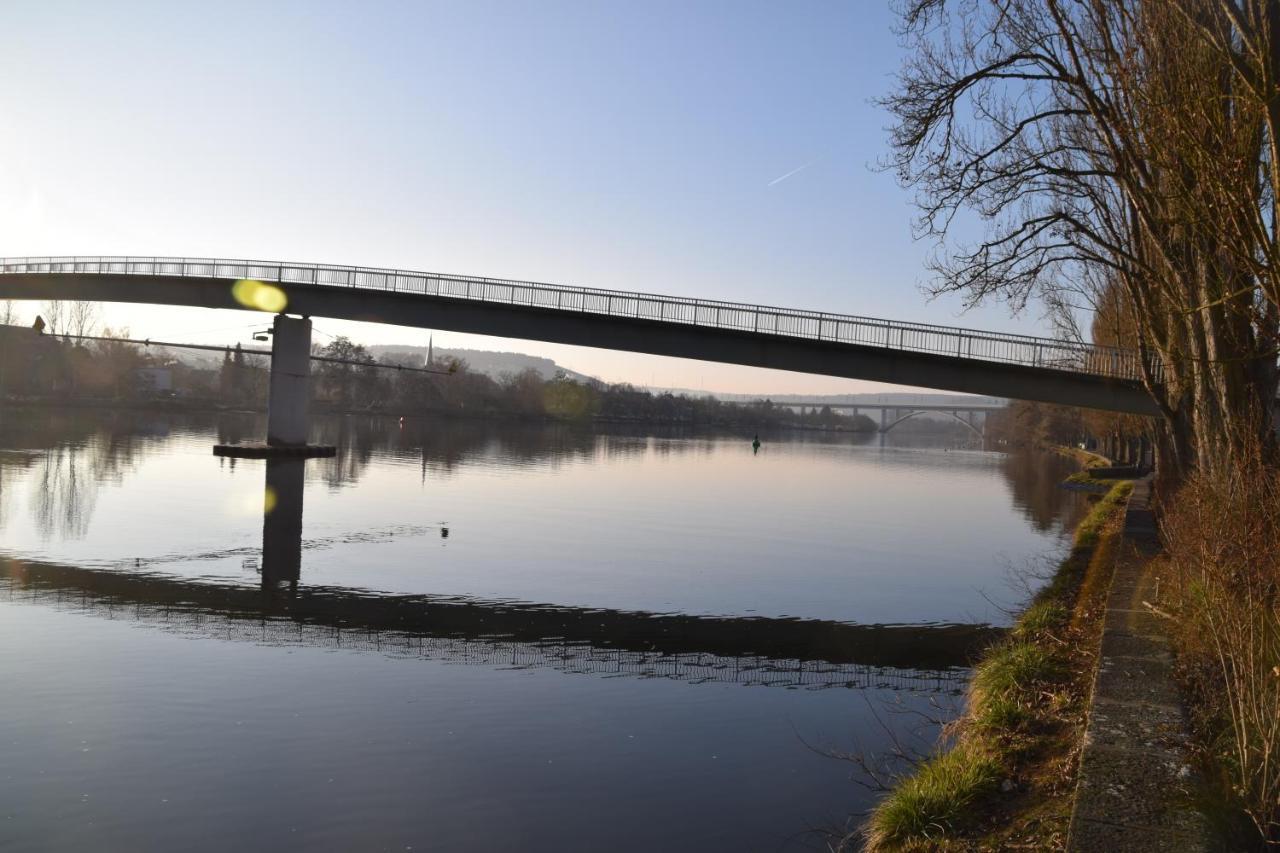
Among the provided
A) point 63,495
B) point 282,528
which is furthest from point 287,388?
point 282,528

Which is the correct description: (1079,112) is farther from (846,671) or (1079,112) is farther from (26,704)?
(26,704)

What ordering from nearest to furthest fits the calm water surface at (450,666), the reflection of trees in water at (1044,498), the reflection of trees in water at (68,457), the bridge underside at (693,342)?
the calm water surface at (450,666) → the reflection of trees in water at (68,457) → the bridge underside at (693,342) → the reflection of trees in water at (1044,498)

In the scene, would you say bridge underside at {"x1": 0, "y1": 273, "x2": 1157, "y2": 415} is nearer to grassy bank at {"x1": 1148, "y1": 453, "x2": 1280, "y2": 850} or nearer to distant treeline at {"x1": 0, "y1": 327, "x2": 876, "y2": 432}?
grassy bank at {"x1": 1148, "y1": 453, "x2": 1280, "y2": 850}

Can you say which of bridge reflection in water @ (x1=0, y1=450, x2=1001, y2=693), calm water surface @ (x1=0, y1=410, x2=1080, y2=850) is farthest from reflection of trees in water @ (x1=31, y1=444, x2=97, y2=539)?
bridge reflection in water @ (x1=0, y1=450, x2=1001, y2=693)

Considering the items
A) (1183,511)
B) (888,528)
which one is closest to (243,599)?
(1183,511)

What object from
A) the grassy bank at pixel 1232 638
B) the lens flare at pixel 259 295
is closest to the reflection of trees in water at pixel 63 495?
the lens flare at pixel 259 295

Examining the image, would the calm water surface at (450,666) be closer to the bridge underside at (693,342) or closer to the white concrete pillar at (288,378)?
the bridge underside at (693,342)

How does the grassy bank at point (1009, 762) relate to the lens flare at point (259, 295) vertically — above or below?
below

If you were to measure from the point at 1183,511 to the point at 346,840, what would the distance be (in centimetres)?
1171

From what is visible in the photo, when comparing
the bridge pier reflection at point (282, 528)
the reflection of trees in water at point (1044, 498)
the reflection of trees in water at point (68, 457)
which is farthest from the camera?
the reflection of trees in water at point (1044, 498)

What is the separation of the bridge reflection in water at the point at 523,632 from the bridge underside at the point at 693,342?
60.9 feet

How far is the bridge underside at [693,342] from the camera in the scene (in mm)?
33812

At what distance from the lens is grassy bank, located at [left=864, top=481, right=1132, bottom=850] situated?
274 inches

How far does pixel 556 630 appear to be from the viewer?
1593 cm
